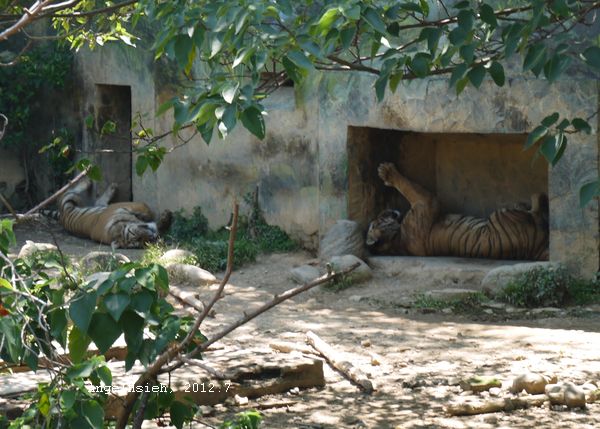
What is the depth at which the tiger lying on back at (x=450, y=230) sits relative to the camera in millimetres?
10242

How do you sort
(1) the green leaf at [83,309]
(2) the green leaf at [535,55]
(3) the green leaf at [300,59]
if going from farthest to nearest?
(2) the green leaf at [535,55] → (3) the green leaf at [300,59] → (1) the green leaf at [83,309]

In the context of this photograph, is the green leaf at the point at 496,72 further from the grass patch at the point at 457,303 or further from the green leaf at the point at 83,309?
the grass patch at the point at 457,303

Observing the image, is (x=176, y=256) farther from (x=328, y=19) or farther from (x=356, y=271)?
(x=328, y=19)

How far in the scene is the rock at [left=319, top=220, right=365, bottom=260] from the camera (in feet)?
35.1

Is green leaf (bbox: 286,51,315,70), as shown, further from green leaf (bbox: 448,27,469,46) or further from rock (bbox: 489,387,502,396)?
rock (bbox: 489,387,502,396)

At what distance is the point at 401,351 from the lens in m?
7.74

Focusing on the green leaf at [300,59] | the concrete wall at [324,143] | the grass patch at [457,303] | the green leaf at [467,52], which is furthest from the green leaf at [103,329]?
the concrete wall at [324,143]

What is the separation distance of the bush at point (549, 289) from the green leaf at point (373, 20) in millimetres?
5231

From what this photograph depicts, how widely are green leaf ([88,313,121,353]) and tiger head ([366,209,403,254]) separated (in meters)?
7.84

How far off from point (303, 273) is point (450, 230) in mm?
1511

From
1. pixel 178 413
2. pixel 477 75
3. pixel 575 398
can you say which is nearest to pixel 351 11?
pixel 477 75

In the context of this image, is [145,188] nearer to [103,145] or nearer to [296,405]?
[103,145]

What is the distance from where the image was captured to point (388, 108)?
10.5m

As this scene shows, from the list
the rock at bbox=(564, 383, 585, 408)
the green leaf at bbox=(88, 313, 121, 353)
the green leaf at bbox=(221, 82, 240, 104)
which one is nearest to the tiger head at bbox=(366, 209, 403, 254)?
the rock at bbox=(564, 383, 585, 408)
